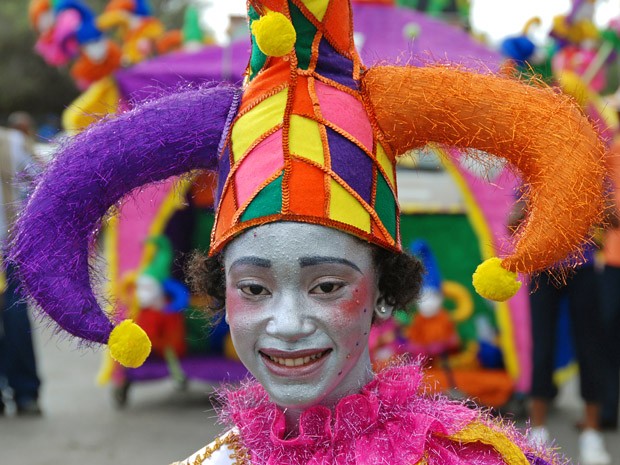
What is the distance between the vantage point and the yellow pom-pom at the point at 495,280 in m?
1.77

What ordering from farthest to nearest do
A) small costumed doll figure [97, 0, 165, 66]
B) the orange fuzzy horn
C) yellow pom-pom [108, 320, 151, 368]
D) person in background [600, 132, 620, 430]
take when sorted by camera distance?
small costumed doll figure [97, 0, 165, 66] → person in background [600, 132, 620, 430] → yellow pom-pom [108, 320, 151, 368] → the orange fuzzy horn

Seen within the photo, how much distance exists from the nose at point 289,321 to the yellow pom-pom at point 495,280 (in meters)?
0.34

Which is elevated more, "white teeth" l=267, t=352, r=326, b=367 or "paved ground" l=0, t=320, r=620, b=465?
"paved ground" l=0, t=320, r=620, b=465

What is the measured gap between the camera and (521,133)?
180 centimetres

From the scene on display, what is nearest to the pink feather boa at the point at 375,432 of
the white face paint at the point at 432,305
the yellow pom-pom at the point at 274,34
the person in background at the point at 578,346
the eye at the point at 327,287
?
the eye at the point at 327,287

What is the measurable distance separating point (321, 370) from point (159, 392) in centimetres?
478

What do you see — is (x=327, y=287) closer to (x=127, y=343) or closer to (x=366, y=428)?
(x=366, y=428)

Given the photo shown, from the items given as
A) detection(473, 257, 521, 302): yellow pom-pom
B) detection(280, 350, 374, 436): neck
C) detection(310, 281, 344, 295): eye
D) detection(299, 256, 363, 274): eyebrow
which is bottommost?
Result: detection(280, 350, 374, 436): neck

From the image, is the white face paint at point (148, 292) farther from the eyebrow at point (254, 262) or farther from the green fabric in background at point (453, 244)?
the eyebrow at point (254, 262)

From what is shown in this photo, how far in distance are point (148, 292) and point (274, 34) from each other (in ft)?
13.2

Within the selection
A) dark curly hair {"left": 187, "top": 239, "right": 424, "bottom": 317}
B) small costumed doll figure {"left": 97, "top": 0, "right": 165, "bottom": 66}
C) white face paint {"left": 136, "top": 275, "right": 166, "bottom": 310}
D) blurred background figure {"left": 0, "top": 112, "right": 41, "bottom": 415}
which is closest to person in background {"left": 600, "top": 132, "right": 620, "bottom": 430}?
white face paint {"left": 136, "top": 275, "right": 166, "bottom": 310}

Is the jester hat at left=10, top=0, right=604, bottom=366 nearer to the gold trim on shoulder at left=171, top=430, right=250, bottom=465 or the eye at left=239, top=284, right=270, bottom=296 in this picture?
the eye at left=239, top=284, right=270, bottom=296

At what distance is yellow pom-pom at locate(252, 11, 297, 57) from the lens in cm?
178

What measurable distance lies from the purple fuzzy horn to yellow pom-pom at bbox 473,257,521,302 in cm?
61
